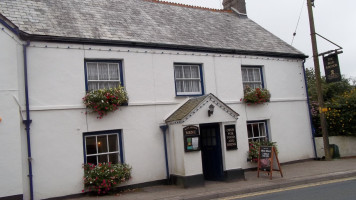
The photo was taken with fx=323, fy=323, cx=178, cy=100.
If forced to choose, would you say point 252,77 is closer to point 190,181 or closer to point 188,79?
point 188,79

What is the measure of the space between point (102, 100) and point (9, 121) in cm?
267

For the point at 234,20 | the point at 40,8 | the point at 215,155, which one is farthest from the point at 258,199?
the point at 234,20

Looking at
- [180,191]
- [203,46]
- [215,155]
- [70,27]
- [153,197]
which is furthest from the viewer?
[203,46]

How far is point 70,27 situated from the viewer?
36.0ft

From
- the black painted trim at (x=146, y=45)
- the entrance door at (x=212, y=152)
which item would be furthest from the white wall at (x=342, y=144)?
the entrance door at (x=212, y=152)

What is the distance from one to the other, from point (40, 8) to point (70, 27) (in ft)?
5.03

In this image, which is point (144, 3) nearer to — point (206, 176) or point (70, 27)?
point (70, 27)

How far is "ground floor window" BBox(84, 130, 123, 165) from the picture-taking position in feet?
34.7

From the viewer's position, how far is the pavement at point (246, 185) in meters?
9.45

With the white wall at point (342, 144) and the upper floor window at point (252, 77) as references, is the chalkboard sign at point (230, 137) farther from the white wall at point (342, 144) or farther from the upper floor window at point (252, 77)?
the white wall at point (342, 144)

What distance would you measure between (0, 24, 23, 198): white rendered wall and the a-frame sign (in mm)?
7951

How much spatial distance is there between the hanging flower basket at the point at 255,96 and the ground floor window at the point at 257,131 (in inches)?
38.8

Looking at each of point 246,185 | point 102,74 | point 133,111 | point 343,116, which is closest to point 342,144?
point 343,116

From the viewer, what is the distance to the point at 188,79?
12789 millimetres
